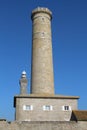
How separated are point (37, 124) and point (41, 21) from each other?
1975 centimetres

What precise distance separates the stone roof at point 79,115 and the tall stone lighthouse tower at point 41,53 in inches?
287

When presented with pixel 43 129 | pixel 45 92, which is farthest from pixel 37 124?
pixel 45 92

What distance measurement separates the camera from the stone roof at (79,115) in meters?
32.8

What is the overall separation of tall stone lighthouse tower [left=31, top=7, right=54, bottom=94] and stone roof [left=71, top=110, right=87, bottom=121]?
7.28 metres

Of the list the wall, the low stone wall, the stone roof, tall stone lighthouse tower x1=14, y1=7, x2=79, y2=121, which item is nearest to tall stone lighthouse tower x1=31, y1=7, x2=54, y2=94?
tall stone lighthouse tower x1=14, y1=7, x2=79, y2=121

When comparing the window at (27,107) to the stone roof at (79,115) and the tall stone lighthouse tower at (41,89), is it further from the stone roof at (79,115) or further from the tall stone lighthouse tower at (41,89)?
the stone roof at (79,115)

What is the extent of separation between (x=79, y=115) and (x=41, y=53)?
531 inches

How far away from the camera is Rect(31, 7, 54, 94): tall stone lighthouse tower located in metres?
42.3

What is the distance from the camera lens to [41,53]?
43.8 m

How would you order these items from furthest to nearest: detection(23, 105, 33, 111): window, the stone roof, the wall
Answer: detection(23, 105, 33, 111): window
the wall
the stone roof

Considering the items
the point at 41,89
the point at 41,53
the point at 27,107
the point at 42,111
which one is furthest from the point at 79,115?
the point at 41,53

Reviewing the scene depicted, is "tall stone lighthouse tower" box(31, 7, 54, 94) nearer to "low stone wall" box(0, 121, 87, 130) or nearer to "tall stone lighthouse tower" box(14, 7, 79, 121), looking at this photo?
"tall stone lighthouse tower" box(14, 7, 79, 121)

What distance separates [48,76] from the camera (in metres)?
43.0

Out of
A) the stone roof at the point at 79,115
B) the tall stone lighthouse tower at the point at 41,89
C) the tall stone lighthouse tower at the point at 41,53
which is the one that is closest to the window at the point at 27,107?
the tall stone lighthouse tower at the point at 41,89
